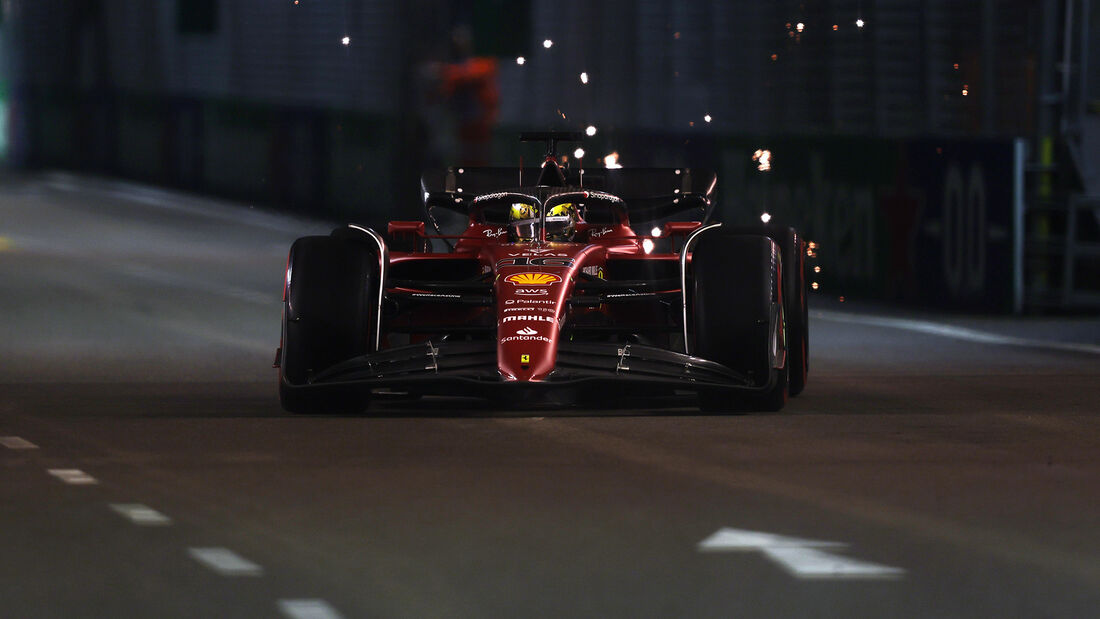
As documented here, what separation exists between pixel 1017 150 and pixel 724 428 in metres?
8.13

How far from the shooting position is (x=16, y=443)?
1040 centimetres

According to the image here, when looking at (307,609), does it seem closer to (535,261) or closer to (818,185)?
(535,261)

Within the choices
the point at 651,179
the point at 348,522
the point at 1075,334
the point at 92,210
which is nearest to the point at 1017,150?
the point at 1075,334

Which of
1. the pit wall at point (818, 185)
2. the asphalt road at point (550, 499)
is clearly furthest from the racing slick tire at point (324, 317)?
the pit wall at point (818, 185)

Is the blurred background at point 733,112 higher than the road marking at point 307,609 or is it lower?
higher

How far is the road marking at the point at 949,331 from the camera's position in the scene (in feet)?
53.0

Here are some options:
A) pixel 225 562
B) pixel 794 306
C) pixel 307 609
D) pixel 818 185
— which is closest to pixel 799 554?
pixel 307 609

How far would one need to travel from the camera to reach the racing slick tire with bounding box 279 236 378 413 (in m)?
11.4

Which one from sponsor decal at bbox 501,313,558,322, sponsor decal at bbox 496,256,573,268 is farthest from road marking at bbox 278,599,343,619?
sponsor decal at bbox 496,256,573,268

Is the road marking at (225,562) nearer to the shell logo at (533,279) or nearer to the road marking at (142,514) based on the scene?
the road marking at (142,514)

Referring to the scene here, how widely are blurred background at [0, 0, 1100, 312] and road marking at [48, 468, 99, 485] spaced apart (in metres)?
10.5

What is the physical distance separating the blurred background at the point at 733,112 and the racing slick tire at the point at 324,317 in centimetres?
814

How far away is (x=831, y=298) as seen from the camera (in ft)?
67.3

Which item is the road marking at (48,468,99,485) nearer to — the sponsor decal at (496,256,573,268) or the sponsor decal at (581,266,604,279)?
the sponsor decal at (496,256,573,268)
